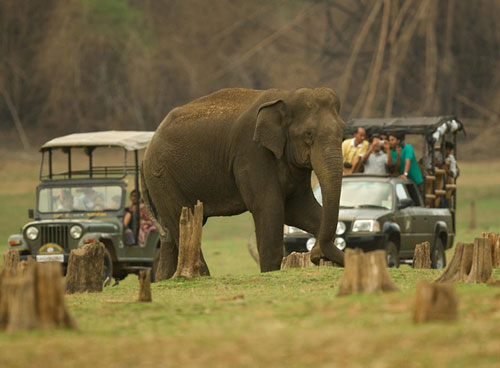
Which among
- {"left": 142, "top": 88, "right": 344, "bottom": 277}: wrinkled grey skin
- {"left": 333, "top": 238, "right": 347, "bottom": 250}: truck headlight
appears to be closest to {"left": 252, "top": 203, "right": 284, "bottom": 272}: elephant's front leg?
{"left": 142, "top": 88, "right": 344, "bottom": 277}: wrinkled grey skin

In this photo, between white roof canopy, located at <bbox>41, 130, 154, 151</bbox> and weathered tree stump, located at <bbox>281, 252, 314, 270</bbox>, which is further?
white roof canopy, located at <bbox>41, 130, 154, 151</bbox>

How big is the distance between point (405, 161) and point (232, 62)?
87.4 feet

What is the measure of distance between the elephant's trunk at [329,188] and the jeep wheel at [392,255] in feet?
17.3

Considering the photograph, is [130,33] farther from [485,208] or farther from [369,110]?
[485,208]

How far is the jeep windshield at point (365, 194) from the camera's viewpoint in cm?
1972

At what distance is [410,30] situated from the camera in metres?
42.1

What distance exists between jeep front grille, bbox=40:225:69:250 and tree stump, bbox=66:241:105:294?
7049 millimetres

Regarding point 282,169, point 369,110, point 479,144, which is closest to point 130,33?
point 369,110

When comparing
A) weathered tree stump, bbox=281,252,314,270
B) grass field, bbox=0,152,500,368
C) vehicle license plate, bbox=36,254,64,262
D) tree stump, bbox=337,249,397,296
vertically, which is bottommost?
grass field, bbox=0,152,500,368

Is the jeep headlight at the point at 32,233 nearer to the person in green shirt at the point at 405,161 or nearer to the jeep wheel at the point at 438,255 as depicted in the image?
the person in green shirt at the point at 405,161

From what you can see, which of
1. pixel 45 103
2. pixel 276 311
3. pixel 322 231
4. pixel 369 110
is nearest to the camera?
pixel 276 311

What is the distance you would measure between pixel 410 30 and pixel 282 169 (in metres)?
28.5

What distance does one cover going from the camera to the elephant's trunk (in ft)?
44.8

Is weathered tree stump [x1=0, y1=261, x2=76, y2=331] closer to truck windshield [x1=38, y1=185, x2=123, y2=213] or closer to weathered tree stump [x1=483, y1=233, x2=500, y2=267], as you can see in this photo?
weathered tree stump [x1=483, y1=233, x2=500, y2=267]
